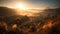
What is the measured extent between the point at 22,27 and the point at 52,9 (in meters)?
0.85

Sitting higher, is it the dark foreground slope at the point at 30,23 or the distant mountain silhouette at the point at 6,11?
the distant mountain silhouette at the point at 6,11

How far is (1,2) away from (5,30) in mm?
696

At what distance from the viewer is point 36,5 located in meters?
3.75

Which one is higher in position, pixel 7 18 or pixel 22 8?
pixel 22 8

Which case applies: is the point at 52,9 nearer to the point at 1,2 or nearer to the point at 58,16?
the point at 58,16

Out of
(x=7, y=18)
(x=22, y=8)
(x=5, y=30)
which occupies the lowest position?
(x=5, y=30)

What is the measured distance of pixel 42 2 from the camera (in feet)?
12.2

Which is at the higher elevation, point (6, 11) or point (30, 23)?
point (6, 11)

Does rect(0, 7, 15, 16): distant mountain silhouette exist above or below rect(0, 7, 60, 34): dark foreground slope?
above

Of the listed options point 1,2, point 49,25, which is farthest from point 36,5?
point 1,2

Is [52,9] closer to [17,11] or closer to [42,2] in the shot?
[42,2]

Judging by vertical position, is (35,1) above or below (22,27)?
above

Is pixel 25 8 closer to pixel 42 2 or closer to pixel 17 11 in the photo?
pixel 17 11

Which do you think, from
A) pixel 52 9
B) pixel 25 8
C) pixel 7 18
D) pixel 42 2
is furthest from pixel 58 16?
pixel 7 18
